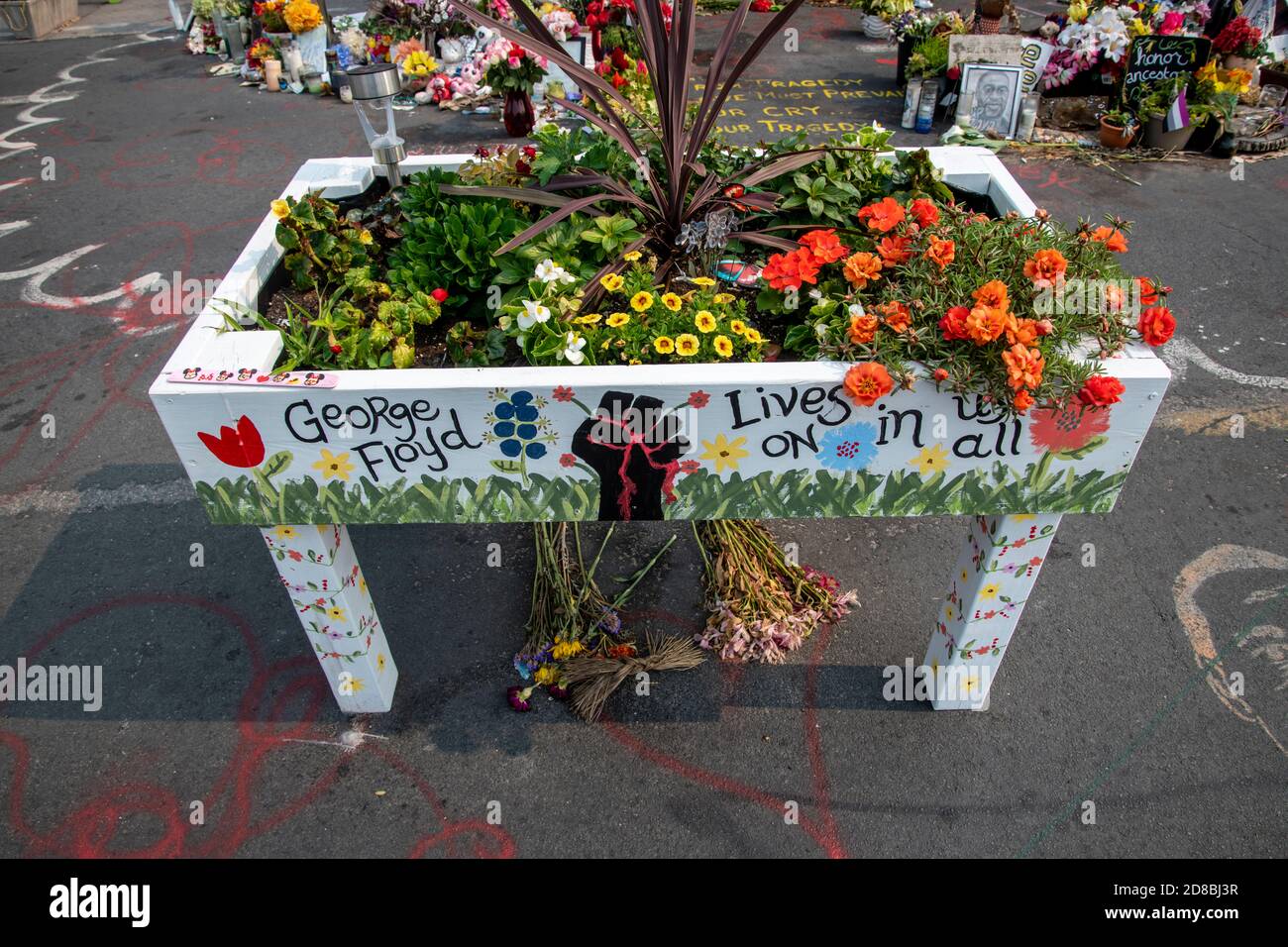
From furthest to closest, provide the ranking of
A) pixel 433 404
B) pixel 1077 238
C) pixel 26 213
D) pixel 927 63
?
pixel 927 63 < pixel 26 213 < pixel 1077 238 < pixel 433 404

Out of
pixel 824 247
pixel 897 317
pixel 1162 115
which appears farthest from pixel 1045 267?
pixel 1162 115

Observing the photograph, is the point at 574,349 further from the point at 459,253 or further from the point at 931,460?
the point at 931,460

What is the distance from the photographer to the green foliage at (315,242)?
2824 millimetres

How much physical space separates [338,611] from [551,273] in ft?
4.09

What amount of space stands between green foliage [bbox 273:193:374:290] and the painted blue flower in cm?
171

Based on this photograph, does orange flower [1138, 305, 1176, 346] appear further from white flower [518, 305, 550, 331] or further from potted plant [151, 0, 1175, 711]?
white flower [518, 305, 550, 331]

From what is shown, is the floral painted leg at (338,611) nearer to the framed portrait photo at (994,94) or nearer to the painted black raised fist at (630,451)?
the painted black raised fist at (630,451)

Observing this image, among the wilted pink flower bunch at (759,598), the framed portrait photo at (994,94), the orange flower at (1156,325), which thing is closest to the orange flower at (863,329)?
the orange flower at (1156,325)

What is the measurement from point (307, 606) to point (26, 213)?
5720 millimetres

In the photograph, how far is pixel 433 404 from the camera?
2188 millimetres

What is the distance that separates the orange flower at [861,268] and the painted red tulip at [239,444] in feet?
5.51

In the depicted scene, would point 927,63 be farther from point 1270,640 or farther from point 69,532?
point 69,532

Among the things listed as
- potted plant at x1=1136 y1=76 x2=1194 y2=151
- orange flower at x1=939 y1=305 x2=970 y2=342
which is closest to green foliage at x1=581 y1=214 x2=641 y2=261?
orange flower at x1=939 y1=305 x2=970 y2=342
